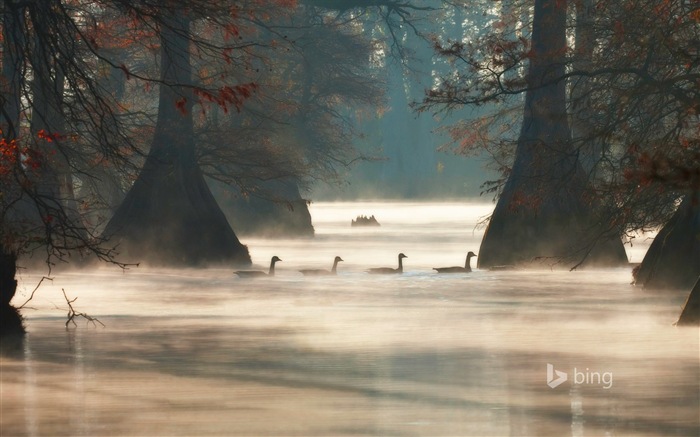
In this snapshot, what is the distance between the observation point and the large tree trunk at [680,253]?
2262 centimetres

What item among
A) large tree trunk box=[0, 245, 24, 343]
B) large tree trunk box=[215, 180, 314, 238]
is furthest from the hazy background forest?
large tree trunk box=[215, 180, 314, 238]

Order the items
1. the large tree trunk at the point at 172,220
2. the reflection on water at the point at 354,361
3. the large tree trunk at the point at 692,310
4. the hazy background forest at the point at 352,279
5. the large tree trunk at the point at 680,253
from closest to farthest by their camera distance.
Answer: the reflection on water at the point at 354,361
the hazy background forest at the point at 352,279
the large tree trunk at the point at 692,310
the large tree trunk at the point at 680,253
the large tree trunk at the point at 172,220

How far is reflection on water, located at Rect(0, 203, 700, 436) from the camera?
11617 mm

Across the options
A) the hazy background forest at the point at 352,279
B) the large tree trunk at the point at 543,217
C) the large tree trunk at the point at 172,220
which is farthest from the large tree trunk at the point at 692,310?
the large tree trunk at the point at 172,220

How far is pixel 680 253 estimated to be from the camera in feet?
76.0

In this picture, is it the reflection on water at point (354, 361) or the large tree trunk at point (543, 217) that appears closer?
the reflection on water at point (354, 361)

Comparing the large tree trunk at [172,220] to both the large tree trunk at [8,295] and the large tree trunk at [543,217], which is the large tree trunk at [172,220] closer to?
the large tree trunk at [543,217]

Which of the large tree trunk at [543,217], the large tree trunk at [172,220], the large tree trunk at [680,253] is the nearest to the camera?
the large tree trunk at [680,253]

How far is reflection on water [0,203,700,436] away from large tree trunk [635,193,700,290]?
47cm

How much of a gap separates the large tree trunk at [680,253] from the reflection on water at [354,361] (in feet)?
1.54

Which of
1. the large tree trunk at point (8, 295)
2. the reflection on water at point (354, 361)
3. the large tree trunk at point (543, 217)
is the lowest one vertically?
the reflection on water at point (354, 361)

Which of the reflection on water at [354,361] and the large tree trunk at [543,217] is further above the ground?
the large tree trunk at [543,217]

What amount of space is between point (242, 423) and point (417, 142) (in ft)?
337

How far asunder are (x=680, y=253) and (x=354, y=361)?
9.26 metres
